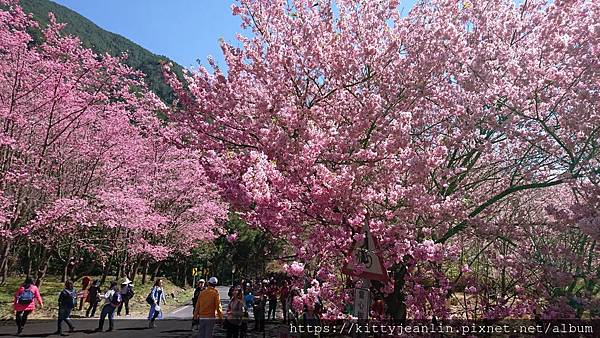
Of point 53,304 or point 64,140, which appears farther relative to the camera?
point 64,140

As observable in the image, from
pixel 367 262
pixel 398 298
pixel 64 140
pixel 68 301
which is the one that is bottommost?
pixel 68 301

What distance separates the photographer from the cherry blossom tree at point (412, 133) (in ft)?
21.5

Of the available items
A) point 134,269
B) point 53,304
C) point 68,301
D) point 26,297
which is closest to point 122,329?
point 68,301

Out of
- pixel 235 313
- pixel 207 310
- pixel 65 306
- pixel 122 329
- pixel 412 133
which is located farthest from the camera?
pixel 122 329

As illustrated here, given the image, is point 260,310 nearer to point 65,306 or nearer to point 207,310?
point 65,306

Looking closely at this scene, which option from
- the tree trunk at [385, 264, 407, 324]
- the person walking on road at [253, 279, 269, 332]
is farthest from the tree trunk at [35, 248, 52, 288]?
the tree trunk at [385, 264, 407, 324]

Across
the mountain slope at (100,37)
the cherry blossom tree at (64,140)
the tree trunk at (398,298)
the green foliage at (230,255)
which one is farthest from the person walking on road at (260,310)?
the mountain slope at (100,37)

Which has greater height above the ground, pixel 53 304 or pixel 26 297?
pixel 26 297

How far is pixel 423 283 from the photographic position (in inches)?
288

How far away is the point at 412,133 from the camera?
798 centimetres

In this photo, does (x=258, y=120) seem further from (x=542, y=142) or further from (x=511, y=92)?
(x=542, y=142)

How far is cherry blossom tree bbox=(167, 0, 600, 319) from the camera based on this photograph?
657cm

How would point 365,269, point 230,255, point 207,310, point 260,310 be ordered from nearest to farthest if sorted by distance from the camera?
point 365,269
point 207,310
point 260,310
point 230,255

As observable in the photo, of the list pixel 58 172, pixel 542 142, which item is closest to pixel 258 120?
pixel 542 142
